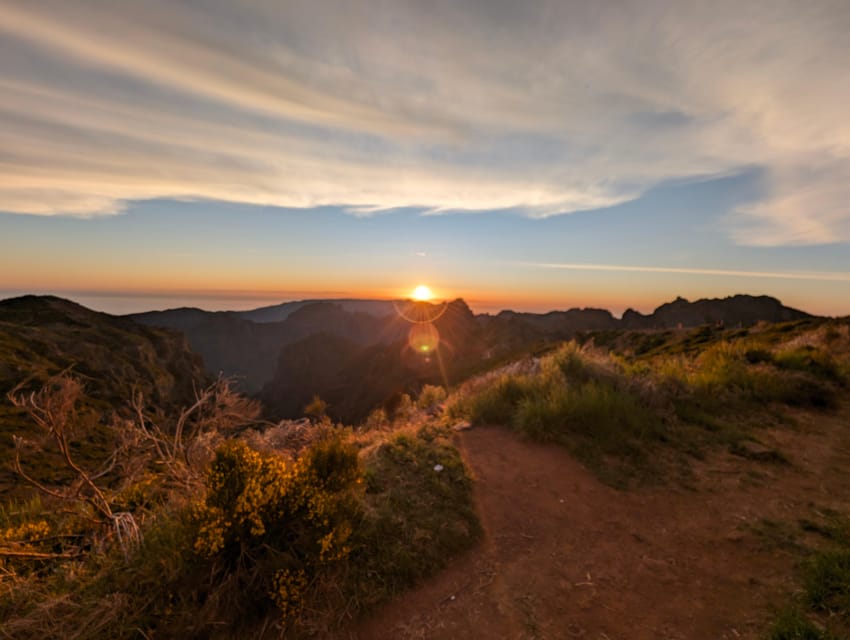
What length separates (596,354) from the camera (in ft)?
37.0

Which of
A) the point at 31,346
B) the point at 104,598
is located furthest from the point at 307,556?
the point at 31,346

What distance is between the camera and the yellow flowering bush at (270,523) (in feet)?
11.1

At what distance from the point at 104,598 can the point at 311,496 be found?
5.32 feet

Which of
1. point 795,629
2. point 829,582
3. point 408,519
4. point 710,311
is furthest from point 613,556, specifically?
point 710,311

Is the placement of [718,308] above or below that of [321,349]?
above

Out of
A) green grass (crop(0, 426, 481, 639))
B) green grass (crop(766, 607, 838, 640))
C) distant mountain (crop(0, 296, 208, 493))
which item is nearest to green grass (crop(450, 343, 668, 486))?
green grass (crop(766, 607, 838, 640))

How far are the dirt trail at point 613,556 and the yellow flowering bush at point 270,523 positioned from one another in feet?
2.18

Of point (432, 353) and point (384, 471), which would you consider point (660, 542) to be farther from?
point (432, 353)

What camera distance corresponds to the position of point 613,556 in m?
4.41

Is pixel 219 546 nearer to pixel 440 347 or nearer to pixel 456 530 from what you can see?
pixel 456 530

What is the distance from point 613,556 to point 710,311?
155m

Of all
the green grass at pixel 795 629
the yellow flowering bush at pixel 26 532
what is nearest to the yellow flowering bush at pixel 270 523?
the yellow flowering bush at pixel 26 532

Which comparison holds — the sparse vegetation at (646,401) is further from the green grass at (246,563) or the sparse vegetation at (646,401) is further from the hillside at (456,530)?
the green grass at (246,563)

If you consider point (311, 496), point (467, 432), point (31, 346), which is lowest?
point (31, 346)
